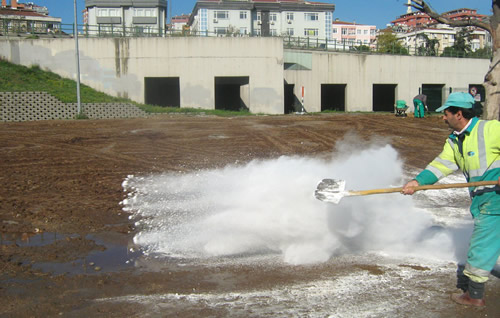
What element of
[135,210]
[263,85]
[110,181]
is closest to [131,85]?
[263,85]

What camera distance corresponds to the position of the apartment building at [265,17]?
71375mm

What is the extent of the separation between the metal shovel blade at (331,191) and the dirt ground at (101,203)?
94 cm

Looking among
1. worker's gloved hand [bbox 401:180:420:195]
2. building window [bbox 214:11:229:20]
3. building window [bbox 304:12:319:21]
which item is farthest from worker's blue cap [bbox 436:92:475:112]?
building window [bbox 304:12:319:21]

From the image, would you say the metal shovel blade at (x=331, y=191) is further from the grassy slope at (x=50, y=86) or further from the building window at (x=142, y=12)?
the building window at (x=142, y=12)

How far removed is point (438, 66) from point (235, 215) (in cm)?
3813

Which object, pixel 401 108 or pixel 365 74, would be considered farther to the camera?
pixel 365 74

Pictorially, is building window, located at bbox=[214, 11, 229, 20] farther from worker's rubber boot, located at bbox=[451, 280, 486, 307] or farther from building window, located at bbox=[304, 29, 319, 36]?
worker's rubber boot, located at bbox=[451, 280, 486, 307]

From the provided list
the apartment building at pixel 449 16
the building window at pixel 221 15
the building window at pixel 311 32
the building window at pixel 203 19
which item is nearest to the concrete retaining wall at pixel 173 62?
the apartment building at pixel 449 16

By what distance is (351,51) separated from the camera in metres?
38.3

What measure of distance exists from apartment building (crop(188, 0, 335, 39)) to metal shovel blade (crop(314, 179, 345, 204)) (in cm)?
6595

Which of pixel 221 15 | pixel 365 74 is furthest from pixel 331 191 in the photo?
pixel 221 15

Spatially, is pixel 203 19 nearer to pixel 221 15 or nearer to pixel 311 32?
pixel 221 15

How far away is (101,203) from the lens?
8820 mm

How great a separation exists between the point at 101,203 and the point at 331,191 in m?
5.05
